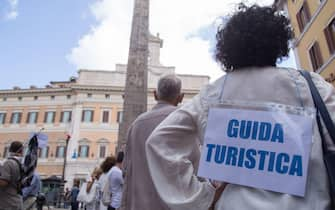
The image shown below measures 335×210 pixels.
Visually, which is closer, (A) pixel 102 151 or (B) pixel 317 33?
(B) pixel 317 33

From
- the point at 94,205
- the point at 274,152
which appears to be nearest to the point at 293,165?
the point at 274,152

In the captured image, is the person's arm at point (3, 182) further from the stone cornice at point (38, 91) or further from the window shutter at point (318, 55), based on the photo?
the stone cornice at point (38, 91)

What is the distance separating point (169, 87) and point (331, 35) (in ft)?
37.3

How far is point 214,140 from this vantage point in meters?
1.10

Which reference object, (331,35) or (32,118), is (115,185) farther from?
(32,118)

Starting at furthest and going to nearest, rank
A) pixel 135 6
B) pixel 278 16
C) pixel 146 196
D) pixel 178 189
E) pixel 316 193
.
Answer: pixel 135 6 < pixel 146 196 < pixel 278 16 < pixel 178 189 < pixel 316 193

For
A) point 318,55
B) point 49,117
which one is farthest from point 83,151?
point 318,55

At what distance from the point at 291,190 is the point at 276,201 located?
2.4 inches

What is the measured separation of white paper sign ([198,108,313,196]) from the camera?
3.14 ft

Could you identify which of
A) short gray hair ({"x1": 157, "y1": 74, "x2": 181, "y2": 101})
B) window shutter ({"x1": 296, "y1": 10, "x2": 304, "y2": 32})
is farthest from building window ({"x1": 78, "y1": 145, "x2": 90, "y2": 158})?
short gray hair ({"x1": 157, "y1": 74, "x2": 181, "y2": 101})

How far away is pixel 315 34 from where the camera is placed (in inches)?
490

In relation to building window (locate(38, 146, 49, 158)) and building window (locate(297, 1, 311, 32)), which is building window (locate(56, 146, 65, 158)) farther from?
building window (locate(297, 1, 311, 32))

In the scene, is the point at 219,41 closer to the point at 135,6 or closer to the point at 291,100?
the point at 291,100

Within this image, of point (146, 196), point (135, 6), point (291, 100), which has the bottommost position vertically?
point (146, 196)
